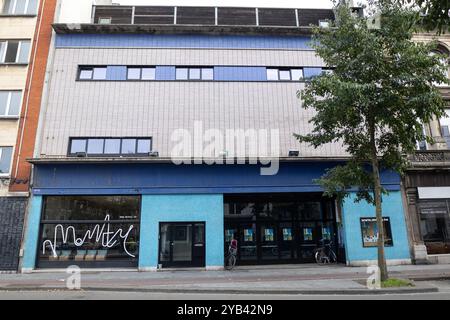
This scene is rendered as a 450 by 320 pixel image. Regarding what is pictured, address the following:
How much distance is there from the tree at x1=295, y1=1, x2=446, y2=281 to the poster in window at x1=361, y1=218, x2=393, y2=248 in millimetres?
5390

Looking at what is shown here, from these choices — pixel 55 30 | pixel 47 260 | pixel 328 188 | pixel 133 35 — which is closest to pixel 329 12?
pixel 133 35

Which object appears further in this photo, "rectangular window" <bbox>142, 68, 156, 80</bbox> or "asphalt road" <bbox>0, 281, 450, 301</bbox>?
"rectangular window" <bbox>142, 68, 156, 80</bbox>

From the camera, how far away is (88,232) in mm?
16859

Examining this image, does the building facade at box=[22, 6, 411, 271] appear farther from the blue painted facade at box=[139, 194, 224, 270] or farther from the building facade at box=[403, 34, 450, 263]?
the building facade at box=[403, 34, 450, 263]

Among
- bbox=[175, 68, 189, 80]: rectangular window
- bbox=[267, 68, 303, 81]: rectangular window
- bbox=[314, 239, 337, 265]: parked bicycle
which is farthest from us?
bbox=[267, 68, 303, 81]: rectangular window

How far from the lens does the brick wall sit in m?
16.3

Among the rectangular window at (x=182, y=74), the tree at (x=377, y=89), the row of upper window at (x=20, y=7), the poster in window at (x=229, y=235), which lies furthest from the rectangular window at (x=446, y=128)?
the row of upper window at (x=20, y=7)

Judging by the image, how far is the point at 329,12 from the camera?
2264 centimetres

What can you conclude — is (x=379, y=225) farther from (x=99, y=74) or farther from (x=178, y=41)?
(x=99, y=74)

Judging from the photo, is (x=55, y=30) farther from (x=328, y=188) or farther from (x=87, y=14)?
(x=328, y=188)

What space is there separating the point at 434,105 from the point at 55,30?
19541mm

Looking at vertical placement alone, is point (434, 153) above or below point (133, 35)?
below

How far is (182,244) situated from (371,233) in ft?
31.9

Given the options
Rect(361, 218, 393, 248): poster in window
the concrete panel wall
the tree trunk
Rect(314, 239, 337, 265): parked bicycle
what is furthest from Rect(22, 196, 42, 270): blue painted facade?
Rect(361, 218, 393, 248): poster in window
